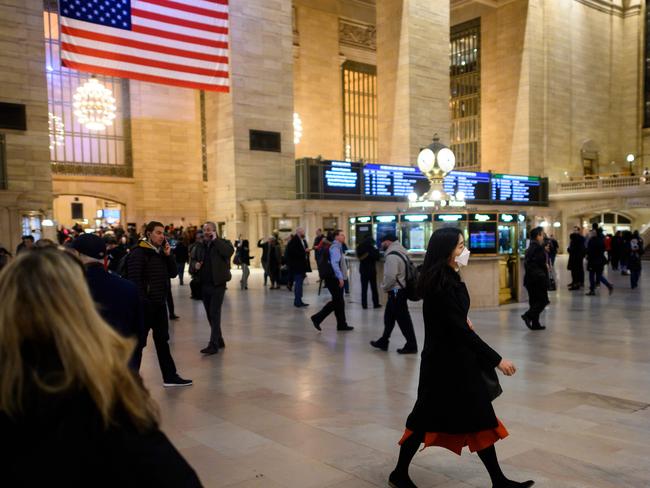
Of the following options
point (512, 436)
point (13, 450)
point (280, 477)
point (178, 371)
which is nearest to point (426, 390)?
point (280, 477)

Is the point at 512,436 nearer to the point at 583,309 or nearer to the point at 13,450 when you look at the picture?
the point at 13,450

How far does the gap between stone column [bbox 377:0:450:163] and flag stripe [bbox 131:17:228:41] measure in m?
9.77

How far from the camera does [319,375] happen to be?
6.49 meters

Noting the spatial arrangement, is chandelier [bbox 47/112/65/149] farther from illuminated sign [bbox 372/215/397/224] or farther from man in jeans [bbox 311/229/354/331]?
man in jeans [bbox 311/229/354/331]

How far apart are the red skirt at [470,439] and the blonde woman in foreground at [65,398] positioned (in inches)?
93.8

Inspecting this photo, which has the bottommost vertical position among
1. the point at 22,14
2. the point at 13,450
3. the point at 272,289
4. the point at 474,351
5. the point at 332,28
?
the point at 272,289

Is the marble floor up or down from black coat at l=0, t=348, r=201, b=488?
down

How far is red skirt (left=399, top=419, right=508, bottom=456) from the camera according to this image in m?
3.33

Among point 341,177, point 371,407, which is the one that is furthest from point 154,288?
point 341,177

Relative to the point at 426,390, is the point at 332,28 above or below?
above

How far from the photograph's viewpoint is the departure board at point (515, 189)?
91.8ft

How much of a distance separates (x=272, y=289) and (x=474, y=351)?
12.9 m

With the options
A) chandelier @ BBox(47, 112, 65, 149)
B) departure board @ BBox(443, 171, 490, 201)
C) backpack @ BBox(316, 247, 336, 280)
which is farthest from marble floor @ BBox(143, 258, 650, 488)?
chandelier @ BBox(47, 112, 65, 149)

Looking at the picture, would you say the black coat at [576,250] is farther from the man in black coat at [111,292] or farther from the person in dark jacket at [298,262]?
the man in black coat at [111,292]
